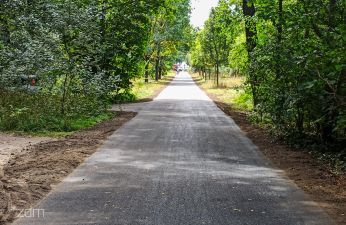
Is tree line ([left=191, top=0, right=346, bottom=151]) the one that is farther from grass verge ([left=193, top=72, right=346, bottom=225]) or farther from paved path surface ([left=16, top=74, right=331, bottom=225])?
paved path surface ([left=16, top=74, right=331, bottom=225])

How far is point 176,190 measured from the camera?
22.9 feet

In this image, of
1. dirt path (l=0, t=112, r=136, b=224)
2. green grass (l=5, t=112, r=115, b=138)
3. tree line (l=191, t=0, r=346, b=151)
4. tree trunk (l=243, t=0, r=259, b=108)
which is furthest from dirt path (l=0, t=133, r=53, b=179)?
tree trunk (l=243, t=0, r=259, b=108)

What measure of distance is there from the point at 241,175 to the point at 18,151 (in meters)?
5.30

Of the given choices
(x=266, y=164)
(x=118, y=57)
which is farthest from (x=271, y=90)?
(x=118, y=57)

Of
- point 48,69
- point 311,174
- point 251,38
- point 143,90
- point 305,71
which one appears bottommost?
point 311,174

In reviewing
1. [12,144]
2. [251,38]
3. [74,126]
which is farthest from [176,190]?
[251,38]

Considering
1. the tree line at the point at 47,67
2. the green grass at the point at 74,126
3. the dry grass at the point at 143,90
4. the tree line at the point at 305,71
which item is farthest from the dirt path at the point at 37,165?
the dry grass at the point at 143,90

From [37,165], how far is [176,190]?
315 cm

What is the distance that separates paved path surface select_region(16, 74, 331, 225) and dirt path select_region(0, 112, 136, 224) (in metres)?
0.27

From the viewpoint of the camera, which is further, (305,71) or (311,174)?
(305,71)

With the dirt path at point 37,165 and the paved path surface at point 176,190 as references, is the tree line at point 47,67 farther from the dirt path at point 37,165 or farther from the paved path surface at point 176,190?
the paved path surface at point 176,190

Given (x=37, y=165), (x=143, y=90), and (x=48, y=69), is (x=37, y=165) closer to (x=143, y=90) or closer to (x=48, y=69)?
(x=48, y=69)

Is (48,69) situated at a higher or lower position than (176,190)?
higher

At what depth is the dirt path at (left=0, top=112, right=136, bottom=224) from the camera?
20.6 feet
